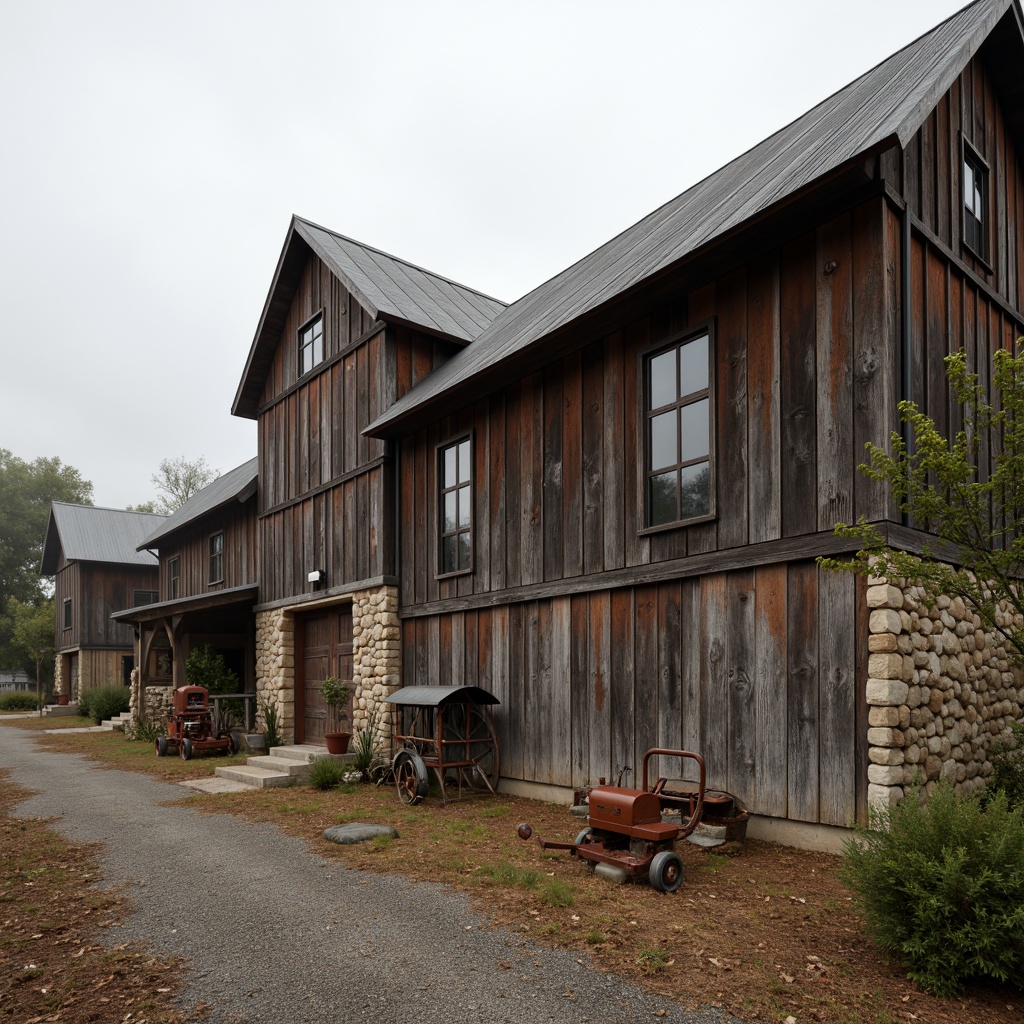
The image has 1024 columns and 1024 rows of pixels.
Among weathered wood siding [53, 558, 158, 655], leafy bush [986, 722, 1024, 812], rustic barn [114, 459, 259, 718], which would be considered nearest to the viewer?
leafy bush [986, 722, 1024, 812]

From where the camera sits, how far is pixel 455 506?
41.2 feet

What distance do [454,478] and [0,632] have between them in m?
46.5

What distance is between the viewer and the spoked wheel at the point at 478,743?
11016mm

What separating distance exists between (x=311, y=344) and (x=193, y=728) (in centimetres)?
797

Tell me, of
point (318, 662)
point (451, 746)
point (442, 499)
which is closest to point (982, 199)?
point (442, 499)

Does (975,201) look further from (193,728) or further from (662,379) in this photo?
(193,728)

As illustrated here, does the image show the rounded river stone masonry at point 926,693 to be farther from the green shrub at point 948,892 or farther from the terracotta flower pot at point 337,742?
the terracotta flower pot at point 337,742

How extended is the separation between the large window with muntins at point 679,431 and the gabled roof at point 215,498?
12209 millimetres

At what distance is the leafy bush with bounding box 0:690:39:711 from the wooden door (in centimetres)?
2553

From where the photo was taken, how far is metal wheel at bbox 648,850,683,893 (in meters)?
6.25

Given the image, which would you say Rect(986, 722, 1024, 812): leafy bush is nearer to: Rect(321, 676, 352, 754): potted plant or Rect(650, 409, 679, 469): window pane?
Rect(650, 409, 679, 469): window pane

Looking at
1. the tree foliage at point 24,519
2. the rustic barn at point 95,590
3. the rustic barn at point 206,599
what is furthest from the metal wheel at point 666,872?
the tree foliage at point 24,519

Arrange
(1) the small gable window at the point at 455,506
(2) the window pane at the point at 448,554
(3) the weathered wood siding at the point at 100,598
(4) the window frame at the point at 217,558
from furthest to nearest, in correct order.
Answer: (3) the weathered wood siding at the point at 100,598 < (4) the window frame at the point at 217,558 < (2) the window pane at the point at 448,554 < (1) the small gable window at the point at 455,506

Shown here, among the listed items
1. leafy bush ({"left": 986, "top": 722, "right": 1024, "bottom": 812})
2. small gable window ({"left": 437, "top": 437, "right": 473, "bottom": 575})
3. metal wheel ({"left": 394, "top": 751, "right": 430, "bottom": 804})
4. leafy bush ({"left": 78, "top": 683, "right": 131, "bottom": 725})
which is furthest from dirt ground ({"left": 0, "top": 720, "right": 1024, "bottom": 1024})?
leafy bush ({"left": 78, "top": 683, "right": 131, "bottom": 725})
